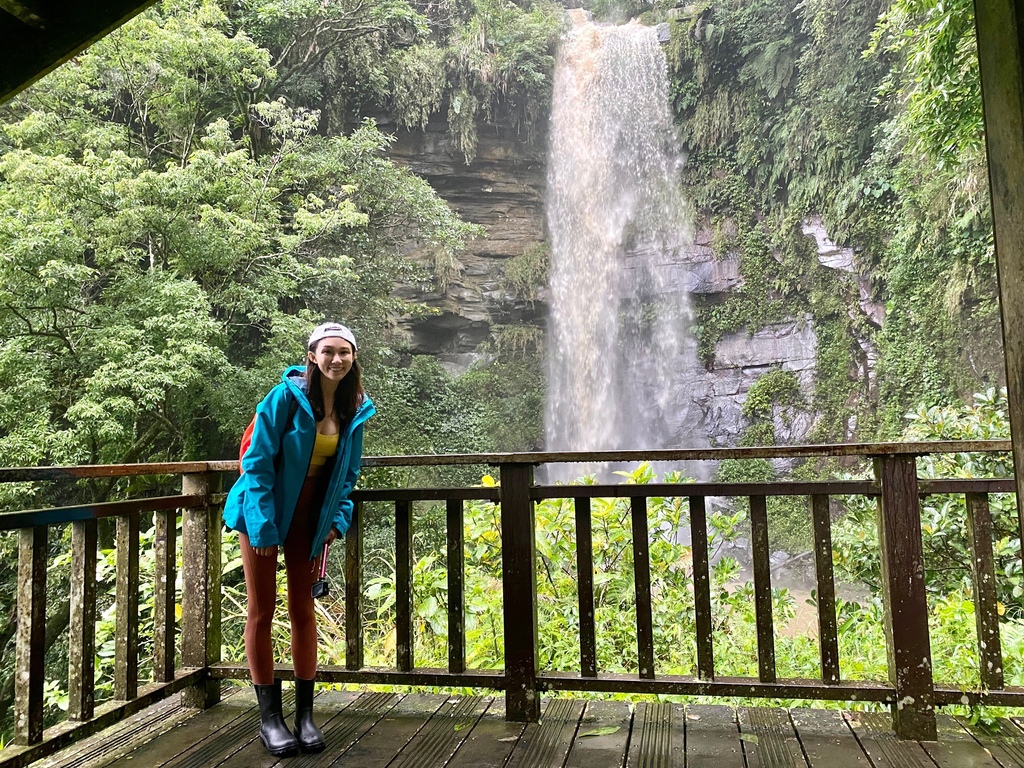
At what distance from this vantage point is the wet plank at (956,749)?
5.93 ft

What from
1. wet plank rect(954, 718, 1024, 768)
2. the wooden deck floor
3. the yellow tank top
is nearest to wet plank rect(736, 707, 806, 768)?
the wooden deck floor

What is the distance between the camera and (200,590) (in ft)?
8.11

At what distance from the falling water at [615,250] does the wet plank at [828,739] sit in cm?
1006

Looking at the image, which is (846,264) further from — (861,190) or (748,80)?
(748,80)

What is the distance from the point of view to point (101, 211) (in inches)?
284

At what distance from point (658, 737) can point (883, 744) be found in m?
0.65

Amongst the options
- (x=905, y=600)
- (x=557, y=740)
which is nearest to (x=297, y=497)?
(x=557, y=740)

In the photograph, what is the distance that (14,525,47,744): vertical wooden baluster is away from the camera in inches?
70.4

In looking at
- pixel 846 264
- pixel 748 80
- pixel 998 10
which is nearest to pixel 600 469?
pixel 846 264

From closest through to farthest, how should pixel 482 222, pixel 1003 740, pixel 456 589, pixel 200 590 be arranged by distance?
pixel 1003 740
pixel 456 589
pixel 200 590
pixel 482 222

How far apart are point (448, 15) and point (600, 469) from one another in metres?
9.02

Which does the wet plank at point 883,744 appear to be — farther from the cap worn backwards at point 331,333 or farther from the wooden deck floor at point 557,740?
the cap worn backwards at point 331,333

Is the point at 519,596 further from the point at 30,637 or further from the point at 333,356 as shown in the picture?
the point at 30,637

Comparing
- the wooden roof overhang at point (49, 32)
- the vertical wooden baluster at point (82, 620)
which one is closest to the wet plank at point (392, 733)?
the vertical wooden baluster at point (82, 620)
